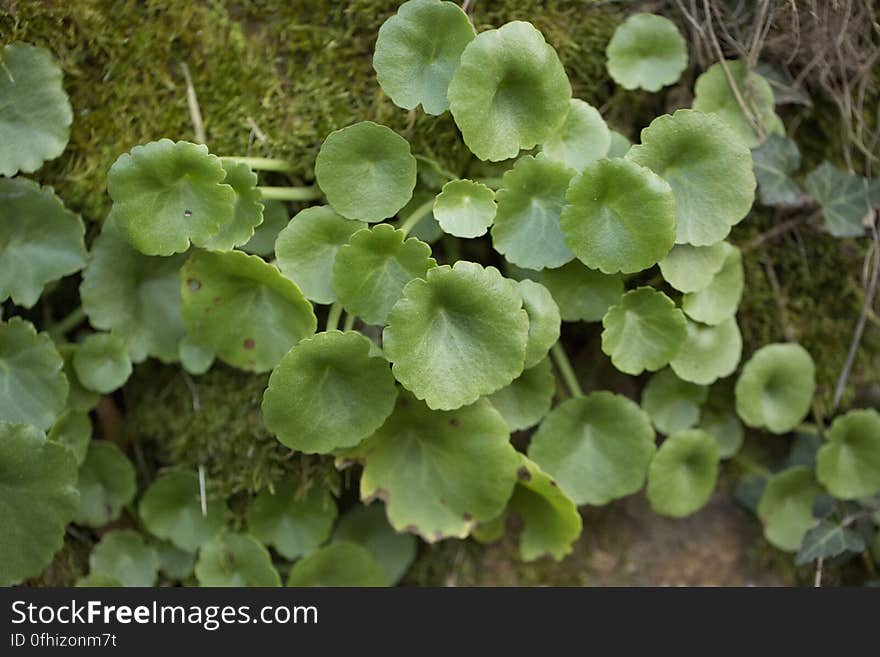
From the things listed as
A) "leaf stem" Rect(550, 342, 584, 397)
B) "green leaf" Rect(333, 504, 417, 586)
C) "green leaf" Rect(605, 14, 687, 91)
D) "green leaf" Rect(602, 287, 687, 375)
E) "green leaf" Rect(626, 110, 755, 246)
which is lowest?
"green leaf" Rect(333, 504, 417, 586)

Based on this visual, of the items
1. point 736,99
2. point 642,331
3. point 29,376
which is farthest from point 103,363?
point 736,99

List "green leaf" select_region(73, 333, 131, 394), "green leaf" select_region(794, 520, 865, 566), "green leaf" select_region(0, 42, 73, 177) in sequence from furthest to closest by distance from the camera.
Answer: "green leaf" select_region(794, 520, 865, 566) → "green leaf" select_region(73, 333, 131, 394) → "green leaf" select_region(0, 42, 73, 177)

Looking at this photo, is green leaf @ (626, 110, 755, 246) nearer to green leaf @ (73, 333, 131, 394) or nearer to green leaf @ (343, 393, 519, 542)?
green leaf @ (343, 393, 519, 542)

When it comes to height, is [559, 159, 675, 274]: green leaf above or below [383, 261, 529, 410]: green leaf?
above

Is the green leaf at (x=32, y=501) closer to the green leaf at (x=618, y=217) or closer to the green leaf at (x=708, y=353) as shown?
the green leaf at (x=618, y=217)

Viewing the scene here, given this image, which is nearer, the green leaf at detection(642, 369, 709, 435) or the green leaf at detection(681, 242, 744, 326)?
the green leaf at detection(681, 242, 744, 326)

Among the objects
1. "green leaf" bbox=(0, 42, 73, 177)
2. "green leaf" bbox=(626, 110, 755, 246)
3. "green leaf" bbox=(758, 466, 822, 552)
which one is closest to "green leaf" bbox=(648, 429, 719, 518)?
"green leaf" bbox=(758, 466, 822, 552)

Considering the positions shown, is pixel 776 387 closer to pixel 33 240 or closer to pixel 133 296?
pixel 133 296

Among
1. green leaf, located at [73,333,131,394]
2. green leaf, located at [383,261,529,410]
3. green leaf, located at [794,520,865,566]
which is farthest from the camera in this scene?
green leaf, located at [794,520,865,566]

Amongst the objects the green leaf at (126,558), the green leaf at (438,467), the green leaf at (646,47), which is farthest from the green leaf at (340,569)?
the green leaf at (646,47)
